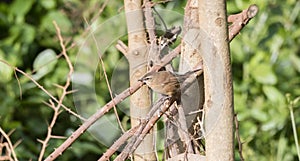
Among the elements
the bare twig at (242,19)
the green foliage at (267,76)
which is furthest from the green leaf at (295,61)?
the bare twig at (242,19)

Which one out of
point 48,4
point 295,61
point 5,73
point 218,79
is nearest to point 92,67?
point 5,73

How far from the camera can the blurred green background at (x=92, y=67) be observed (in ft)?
8.33

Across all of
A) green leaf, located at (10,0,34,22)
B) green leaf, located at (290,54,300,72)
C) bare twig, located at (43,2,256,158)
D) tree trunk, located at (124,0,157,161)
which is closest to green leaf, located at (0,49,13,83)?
A: green leaf, located at (10,0,34,22)

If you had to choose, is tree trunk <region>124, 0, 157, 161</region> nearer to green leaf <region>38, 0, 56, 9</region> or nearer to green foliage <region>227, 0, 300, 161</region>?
green foliage <region>227, 0, 300, 161</region>

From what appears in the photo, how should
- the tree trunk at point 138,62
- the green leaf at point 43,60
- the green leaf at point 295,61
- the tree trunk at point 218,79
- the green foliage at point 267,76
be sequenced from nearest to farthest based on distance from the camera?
1. the tree trunk at point 218,79
2. the tree trunk at point 138,62
3. the green leaf at point 43,60
4. the green foliage at point 267,76
5. the green leaf at point 295,61

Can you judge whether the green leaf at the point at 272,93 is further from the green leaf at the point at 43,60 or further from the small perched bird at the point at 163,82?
the small perched bird at the point at 163,82

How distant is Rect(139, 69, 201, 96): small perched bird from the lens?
112 cm

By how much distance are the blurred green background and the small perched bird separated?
130cm

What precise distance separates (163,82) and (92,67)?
132cm

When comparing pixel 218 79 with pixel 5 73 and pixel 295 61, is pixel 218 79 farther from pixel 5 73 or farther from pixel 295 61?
pixel 295 61

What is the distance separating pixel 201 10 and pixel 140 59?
0.26 m

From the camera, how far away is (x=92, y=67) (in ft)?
7.92

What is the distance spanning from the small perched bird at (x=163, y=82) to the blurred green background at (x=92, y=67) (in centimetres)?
130

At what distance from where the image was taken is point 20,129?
2.60 metres
